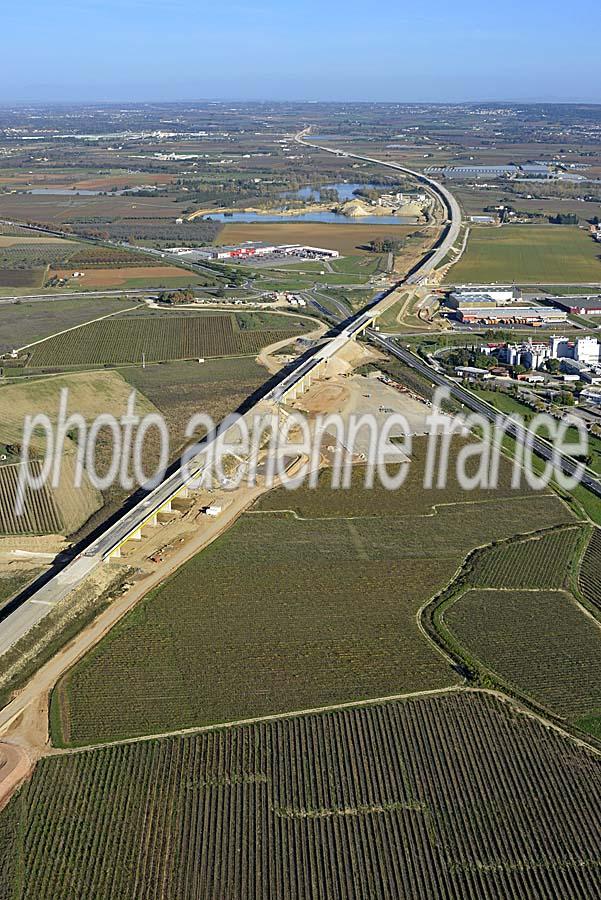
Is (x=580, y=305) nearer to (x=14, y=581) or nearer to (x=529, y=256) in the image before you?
(x=529, y=256)

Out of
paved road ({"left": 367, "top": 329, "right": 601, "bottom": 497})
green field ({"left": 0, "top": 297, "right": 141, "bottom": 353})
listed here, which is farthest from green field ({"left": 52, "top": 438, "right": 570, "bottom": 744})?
green field ({"left": 0, "top": 297, "right": 141, "bottom": 353})

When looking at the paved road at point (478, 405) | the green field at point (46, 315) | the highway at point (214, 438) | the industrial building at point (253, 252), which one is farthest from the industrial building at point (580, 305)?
the green field at point (46, 315)

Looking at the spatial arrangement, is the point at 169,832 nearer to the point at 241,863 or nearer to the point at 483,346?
the point at 241,863

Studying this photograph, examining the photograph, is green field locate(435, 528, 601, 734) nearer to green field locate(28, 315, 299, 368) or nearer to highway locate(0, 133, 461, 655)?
highway locate(0, 133, 461, 655)

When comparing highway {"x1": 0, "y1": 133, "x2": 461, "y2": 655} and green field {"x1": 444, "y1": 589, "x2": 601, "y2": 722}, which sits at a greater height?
highway {"x1": 0, "y1": 133, "x2": 461, "y2": 655}

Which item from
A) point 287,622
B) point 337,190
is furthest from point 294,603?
point 337,190
